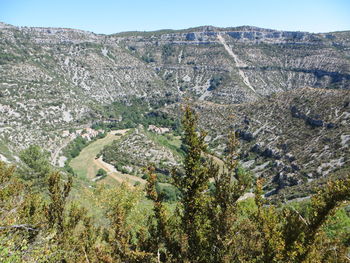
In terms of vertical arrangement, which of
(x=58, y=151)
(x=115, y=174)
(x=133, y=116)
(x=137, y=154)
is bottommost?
(x=133, y=116)

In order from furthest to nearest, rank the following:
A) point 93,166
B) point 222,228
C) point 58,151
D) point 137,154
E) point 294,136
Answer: point 137,154, point 58,151, point 93,166, point 294,136, point 222,228

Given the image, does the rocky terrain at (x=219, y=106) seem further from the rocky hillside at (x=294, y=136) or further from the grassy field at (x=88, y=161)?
the grassy field at (x=88, y=161)

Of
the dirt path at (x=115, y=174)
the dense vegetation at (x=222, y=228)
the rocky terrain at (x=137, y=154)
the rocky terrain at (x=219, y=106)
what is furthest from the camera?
the rocky terrain at (x=137, y=154)

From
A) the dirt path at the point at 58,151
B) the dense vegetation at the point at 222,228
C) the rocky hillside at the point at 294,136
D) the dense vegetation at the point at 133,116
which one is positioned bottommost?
the dense vegetation at the point at 133,116

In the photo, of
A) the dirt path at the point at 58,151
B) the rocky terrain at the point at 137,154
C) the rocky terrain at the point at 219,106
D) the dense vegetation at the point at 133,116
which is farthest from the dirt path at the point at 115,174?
the dense vegetation at the point at 133,116

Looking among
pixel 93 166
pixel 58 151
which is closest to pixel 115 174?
pixel 93 166

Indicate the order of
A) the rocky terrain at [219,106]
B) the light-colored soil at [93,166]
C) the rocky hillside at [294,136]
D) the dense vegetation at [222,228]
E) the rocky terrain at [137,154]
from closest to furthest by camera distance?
the dense vegetation at [222,228] → the rocky hillside at [294,136] → the rocky terrain at [219,106] → the light-colored soil at [93,166] → the rocky terrain at [137,154]

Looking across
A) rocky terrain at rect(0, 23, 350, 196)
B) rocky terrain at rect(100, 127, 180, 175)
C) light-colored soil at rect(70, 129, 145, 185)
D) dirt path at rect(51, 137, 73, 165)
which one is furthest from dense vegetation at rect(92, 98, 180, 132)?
rocky terrain at rect(100, 127, 180, 175)

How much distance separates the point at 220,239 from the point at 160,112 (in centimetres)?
14968

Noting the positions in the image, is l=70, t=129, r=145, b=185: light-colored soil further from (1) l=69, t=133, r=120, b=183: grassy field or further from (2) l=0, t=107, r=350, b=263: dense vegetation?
(2) l=0, t=107, r=350, b=263: dense vegetation

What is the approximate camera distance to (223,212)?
1095 centimetres

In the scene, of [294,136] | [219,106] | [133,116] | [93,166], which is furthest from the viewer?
[133,116]

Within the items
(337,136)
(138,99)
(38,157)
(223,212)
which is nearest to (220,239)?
(223,212)

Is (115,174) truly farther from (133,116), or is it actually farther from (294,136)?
(133,116)
